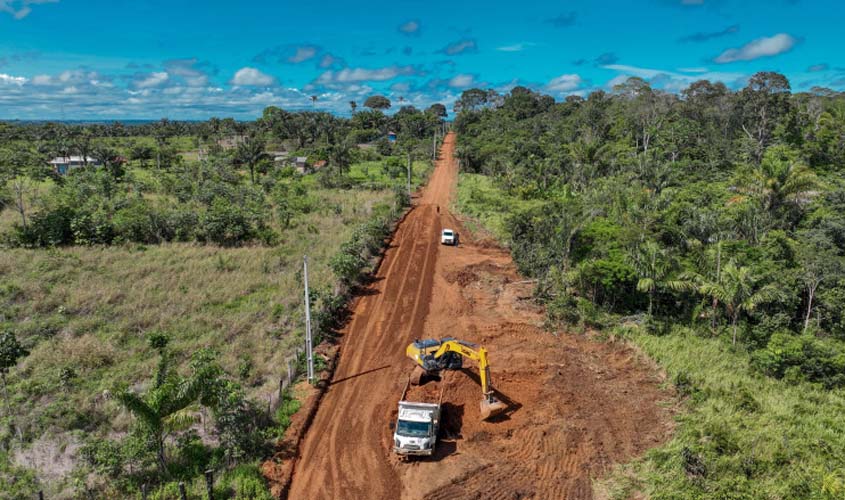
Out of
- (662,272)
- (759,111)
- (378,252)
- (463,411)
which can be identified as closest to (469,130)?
(759,111)

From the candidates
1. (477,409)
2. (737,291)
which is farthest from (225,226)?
(737,291)

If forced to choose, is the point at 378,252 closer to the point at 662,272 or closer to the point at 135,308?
the point at 135,308

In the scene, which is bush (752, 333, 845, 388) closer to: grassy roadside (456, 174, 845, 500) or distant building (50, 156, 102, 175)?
grassy roadside (456, 174, 845, 500)

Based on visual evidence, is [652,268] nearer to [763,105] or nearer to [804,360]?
[804,360]

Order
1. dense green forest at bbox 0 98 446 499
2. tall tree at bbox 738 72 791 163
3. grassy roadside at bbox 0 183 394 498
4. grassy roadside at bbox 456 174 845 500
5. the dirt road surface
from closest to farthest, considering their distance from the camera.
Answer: grassy roadside at bbox 456 174 845 500 < dense green forest at bbox 0 98 446 499 < the dirt road surface < grassy roadside at bbox 0 183 394 498 < tall tree at bbox 738 72 791 163

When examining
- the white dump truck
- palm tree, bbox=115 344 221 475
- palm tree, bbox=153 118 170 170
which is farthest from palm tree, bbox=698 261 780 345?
palm tree, bbox=153 118 170 170

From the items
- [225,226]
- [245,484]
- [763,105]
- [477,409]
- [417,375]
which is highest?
[763,105]

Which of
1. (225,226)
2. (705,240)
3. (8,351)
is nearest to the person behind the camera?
(8,351)

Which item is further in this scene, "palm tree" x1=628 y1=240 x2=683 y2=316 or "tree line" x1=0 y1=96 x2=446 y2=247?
"tree line" x1=0 y1=96 x2=446 y2=247
